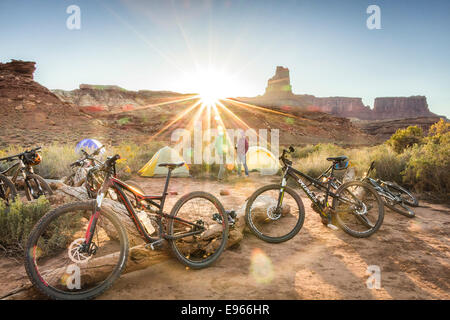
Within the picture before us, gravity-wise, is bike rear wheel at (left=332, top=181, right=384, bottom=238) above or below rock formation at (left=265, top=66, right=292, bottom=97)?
below

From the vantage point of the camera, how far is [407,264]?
128 inches

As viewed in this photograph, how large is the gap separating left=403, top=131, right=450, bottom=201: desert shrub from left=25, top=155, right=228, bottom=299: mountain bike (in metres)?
6.48

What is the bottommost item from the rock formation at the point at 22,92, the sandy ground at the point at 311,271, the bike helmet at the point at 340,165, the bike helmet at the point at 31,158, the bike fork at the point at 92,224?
the sandy ground at the point at 311,271

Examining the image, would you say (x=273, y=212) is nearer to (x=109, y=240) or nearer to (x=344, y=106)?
(x=109, y=240)

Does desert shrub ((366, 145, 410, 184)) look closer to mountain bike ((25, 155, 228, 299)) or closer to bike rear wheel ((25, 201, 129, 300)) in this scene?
mountain bike ((25, 155, 228, 299))

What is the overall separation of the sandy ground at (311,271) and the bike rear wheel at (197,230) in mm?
196

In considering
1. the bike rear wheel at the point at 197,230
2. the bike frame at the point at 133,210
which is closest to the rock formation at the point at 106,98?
the bike rear wheel at the point at 197,230

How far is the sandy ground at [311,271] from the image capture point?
2.57 m

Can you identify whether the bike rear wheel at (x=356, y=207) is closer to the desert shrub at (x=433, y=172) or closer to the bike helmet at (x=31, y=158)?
the desert shrub at (x=433, y=172)

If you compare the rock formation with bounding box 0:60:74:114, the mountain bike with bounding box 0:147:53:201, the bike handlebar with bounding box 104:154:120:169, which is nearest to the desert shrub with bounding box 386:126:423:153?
the bike handlebar with bounding box 104:154:120:169

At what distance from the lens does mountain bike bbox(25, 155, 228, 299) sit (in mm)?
2352

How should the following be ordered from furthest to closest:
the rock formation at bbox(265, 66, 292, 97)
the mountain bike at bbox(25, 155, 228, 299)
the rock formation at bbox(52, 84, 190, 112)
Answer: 1. the rock formation at bbox(265, 66, 292, 97)
2. the rock formation at bbox(52, 84, 190, 112)
3. the mountain bike at bbox(25, 155, 228, 299)

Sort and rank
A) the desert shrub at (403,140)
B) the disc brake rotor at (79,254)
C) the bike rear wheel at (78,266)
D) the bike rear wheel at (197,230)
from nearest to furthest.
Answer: the bike rear wheel at (78,266) < the disc brake rotor at (79,254) < the bike rear wheel at (197,230) < the desert shrub at (403,140)

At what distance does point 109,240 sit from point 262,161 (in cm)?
900
